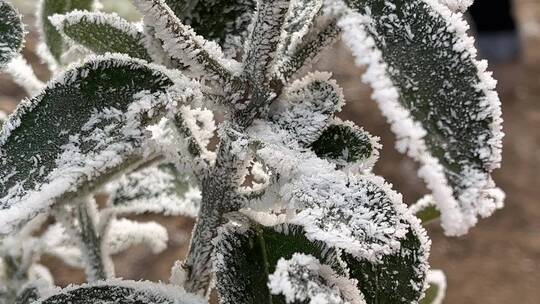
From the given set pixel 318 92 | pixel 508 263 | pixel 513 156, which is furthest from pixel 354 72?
pixel 318 92

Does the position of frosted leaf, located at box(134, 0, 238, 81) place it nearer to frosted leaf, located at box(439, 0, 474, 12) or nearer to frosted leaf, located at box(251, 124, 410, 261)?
frosted leaf, located at box(251, 124, 410, 261)

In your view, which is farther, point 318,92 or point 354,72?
point 354,72

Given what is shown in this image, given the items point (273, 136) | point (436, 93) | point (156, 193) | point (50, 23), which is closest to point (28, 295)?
point (156, 193)

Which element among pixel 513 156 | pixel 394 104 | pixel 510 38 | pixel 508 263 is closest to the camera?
pixel 394 104

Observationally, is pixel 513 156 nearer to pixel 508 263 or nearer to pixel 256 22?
pixel 508 263

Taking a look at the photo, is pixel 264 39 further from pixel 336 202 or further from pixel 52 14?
pixel 52 14

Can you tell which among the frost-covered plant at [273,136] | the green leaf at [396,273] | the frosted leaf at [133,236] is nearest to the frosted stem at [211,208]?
the frost-covered plant at [273,136]

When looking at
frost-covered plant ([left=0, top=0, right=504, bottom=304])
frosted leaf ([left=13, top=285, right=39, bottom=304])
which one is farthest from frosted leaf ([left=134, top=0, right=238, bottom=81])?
frosted leaf ([left=13, top=285, right=39, bottom=304])
